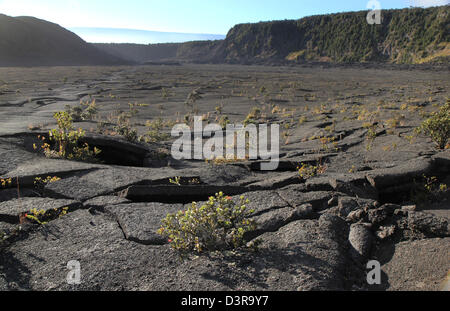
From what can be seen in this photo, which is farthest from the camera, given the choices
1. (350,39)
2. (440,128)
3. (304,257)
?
(350,39)

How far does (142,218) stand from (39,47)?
10432cm

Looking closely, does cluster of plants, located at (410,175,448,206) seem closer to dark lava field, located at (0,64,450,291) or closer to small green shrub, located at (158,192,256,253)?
dark lava field, located at (0,64,450,291)

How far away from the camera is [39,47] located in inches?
3472

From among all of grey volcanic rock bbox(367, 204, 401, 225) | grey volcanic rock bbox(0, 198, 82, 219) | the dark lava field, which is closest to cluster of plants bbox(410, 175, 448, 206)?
the dark lava field

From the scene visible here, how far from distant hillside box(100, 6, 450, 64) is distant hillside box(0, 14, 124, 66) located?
1745 inches

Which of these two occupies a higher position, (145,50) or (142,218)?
(145,50)

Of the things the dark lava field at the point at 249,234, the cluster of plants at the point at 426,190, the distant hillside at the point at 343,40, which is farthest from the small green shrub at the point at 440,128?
the distant hillside at the point at 343,40

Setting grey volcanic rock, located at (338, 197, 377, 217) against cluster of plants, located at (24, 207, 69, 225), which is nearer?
cluster of plants, located at (24, 207, 69, 225)

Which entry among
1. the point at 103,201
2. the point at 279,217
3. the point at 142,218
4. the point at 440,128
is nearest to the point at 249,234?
the point at 279,217

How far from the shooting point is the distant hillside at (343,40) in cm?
6906

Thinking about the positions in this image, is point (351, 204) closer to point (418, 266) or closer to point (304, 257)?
point (418, 266)

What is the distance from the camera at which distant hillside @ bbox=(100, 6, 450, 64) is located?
6906cm

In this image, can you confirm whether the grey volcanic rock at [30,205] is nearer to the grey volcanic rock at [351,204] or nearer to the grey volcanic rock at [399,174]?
the grey volcanic rock at [351,204]
